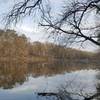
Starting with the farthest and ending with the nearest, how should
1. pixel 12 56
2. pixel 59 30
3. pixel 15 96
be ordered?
pixel 12 56, pixel 15 96, pixel 59 30

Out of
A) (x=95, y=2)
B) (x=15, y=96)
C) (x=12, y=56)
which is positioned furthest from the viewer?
(x=12, y=56)

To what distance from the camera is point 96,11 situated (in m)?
7.03

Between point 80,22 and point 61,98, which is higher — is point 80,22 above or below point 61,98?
above

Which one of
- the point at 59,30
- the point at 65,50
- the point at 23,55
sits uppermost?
the point at 59,30

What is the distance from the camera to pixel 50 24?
25.5 ft

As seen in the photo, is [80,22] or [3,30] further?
[80,22]

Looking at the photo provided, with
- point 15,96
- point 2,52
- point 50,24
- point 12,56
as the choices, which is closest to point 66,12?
point 50,24

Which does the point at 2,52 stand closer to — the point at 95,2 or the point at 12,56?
the point at 12,56

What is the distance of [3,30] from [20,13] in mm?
358

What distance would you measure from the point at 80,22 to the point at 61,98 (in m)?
4.62

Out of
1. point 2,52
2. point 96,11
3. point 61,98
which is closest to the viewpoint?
point 96,11

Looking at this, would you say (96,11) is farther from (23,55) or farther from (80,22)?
(23,55)

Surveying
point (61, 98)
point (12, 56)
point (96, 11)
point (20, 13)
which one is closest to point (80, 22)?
point (96, 11)

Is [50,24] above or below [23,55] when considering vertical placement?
above
